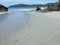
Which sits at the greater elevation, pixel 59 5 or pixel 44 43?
pixel 44 43

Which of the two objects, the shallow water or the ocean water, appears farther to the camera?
the shallow water

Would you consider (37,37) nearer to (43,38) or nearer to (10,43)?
(43,38)

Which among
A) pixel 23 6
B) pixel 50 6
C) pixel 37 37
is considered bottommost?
pixel 23 6

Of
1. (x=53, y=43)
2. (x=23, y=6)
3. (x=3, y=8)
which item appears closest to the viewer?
(x=53, y=43)

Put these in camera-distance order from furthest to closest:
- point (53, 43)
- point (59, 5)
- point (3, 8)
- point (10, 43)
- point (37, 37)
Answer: point (3, 8)
point (59, 5)
point (37, 37)
point (10, 43)
point (53, 43)

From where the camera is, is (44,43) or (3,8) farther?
(3,8)

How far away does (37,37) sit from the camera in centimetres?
673

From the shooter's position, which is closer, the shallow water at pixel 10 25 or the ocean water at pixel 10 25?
the ocean water at pixel 10 25

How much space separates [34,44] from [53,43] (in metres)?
0.55

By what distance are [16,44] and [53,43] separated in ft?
3.61

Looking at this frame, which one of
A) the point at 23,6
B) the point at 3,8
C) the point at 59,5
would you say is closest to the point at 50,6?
the point at 59,5

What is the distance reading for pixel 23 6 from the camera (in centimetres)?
4350

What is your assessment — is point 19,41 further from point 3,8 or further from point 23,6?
point 23,6

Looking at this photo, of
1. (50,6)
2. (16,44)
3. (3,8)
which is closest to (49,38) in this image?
(16,44)
